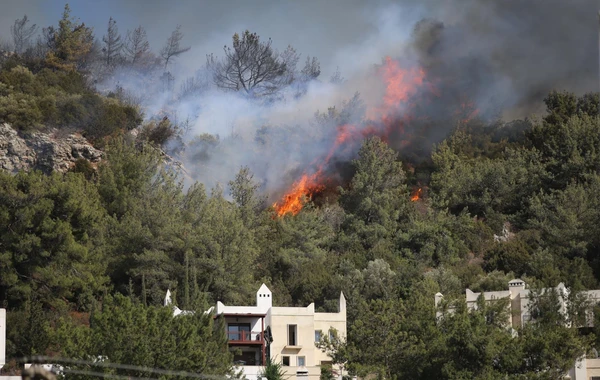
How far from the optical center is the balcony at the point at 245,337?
61.7 m

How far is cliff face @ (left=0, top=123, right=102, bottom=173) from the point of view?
79.7 m

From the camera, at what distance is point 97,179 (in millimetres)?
79250

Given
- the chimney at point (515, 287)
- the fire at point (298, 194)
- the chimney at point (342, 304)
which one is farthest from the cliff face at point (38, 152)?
the chimney at point (515, 287)

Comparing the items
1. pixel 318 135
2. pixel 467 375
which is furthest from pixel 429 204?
pixel 467 375

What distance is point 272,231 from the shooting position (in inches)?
3123

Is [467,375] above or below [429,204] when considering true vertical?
below

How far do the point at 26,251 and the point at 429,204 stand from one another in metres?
28.8

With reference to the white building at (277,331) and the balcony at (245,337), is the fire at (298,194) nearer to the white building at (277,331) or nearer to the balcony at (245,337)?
the white building at (277,331)

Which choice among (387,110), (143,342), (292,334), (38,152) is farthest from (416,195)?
(143,342)

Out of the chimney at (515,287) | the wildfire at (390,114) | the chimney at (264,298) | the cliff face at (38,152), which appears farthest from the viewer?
the wildfire at (390,114)

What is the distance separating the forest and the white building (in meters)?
1.42

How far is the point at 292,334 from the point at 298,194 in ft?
83.0

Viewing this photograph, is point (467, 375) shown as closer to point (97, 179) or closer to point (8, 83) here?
point (97, 179)

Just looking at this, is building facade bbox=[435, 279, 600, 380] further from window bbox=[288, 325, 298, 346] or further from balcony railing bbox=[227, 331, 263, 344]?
balcony railing bbox=[227, 331, 263, 344]
